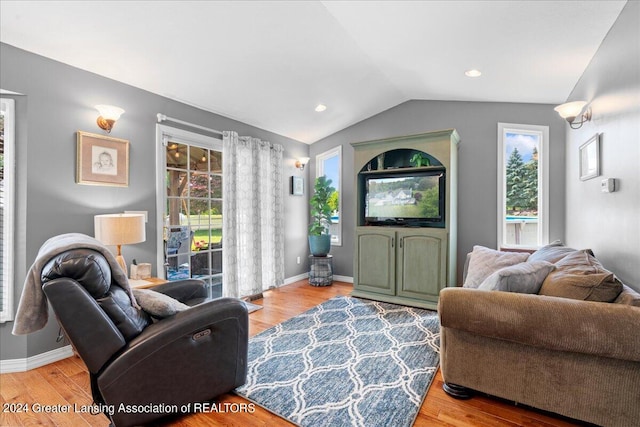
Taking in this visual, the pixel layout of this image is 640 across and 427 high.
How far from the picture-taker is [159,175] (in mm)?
3248

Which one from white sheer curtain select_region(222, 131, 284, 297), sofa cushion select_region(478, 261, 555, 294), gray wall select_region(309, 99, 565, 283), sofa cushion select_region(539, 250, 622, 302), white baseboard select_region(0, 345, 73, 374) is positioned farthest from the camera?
white sheer curtain select_region(222, 131, 284, 297)

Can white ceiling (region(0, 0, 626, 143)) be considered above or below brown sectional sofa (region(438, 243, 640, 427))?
above

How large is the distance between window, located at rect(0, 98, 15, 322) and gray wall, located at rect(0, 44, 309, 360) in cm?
4

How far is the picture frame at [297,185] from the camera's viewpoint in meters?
5.07

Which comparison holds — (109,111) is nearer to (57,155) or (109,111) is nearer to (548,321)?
(57,155)

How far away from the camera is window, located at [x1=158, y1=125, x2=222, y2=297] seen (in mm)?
3361

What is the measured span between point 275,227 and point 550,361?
3608 mm

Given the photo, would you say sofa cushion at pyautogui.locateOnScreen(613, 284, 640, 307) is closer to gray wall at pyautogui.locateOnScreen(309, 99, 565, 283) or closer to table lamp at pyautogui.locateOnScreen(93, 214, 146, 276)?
gray wall at pyautogui.locateOnScreen(309, 99, 565, 283)

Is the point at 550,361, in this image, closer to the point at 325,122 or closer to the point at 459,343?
the point at 459,343

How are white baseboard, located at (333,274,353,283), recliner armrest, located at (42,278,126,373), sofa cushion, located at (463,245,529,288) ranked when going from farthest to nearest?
white baseboard, located at (333,274,353,283) < sofa cushion, located at (463,245,529,288) < recliner armrest, located at (42,278,126,373)

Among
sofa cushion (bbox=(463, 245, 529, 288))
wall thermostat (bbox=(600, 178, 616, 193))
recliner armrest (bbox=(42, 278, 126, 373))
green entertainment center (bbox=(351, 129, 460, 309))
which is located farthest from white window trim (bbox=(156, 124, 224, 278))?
wall thermostat (bbox=(600, 178, 616, 193))

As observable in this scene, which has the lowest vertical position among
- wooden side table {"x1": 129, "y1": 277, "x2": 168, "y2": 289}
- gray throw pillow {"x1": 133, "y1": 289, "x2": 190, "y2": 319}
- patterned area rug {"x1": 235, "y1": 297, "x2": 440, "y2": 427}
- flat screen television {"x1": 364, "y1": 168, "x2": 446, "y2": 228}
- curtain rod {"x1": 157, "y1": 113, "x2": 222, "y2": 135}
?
patterned area rug {"x1": 235, "y1": 297, "x2": 440, "y2": 427}

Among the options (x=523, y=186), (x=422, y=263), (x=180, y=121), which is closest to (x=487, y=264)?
(x=422, y=263)

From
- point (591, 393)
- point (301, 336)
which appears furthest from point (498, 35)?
point (301, 336)
